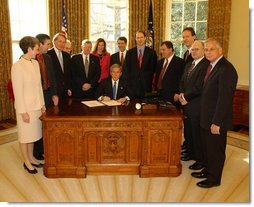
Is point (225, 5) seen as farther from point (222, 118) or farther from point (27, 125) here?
point (27, 125)

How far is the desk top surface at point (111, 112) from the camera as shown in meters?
3.38

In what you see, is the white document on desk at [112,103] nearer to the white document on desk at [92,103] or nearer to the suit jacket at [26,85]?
the white document on desk at [92,103]

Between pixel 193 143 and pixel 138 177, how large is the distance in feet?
2.92

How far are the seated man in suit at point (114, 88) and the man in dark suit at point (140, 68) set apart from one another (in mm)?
682

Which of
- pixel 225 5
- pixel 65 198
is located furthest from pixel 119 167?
pixel 225 5

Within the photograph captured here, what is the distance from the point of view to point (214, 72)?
3141mm

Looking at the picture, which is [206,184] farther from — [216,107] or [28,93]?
[28,93]

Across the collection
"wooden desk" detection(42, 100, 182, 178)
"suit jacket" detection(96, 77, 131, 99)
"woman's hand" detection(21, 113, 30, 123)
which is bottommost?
"wooden desk" detection(42, 100, 182, 178)

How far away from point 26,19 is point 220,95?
5079 mm

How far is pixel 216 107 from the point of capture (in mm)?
3070

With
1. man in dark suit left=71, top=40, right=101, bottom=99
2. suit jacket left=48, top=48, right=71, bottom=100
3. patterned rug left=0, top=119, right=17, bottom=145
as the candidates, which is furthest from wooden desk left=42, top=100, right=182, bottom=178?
patterned rug left=0, top=119, right=17, bottom=145

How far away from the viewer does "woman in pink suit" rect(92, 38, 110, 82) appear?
17.6 feet

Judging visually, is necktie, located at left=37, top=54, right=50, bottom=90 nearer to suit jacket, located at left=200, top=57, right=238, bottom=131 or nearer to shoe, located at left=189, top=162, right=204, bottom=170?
suit jacket, located at left=200, top=57, right=238, bottom=131

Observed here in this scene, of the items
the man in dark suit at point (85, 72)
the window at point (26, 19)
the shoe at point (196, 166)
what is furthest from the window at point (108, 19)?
the shoe at point (196, 166)
